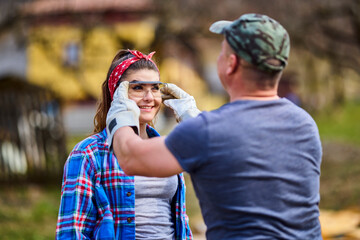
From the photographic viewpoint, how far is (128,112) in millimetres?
2289

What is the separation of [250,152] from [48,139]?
883 cm

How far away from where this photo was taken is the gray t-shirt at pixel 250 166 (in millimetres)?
1912

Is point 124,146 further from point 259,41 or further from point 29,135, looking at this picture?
point 29,135

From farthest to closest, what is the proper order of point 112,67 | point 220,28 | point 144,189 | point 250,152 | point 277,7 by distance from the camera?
point 277,7, point 112,67, point 144,189, point 220,28, point 250,152

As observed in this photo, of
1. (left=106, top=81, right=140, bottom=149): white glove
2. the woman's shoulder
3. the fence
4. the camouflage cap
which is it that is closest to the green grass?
the fence

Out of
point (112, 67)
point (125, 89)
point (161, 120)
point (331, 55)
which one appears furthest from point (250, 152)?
point (161, 120)

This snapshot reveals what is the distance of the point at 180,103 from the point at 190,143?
0.82m

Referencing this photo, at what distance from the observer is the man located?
1.92 meters

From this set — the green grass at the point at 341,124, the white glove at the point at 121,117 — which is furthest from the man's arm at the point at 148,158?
the green grass at the point at 341,124

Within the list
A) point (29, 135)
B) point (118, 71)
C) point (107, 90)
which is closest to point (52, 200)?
point (29, 135)

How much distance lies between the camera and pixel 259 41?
194 centimetres

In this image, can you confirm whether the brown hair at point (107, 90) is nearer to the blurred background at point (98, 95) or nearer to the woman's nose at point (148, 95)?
the woman's nose at point (148, 95)

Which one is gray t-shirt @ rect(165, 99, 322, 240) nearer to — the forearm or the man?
the man

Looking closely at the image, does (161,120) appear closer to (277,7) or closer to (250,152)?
(277,7)
